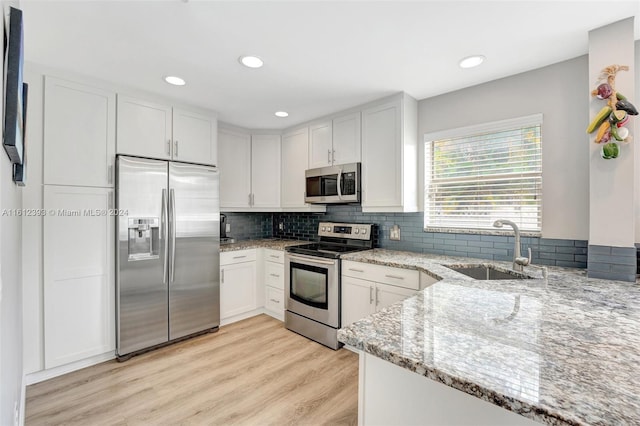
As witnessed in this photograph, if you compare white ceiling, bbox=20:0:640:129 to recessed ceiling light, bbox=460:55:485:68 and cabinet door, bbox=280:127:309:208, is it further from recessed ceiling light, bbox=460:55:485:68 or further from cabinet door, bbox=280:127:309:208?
cabinet door, bbox=280:127:309:208

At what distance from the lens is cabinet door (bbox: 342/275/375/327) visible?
262 cm

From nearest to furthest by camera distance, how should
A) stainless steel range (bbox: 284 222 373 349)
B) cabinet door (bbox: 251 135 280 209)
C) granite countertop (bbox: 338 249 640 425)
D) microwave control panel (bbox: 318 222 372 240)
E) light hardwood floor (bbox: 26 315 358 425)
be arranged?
1. granite countertop (bbox: 338 249 640 425)
2. light hardwood floor (bbox: 26 315 358 425)
3. stainless steel range (bbox: 284 222 373 349)
4. microwave control panel (bbox: 318 222 372 240)
5. cabinet door (bbox: 251 135 280 209)

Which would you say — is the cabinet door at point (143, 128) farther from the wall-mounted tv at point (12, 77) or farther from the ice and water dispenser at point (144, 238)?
the wall-mounted tv at point (12, 77)

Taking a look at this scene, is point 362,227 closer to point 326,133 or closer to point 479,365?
point 326,133

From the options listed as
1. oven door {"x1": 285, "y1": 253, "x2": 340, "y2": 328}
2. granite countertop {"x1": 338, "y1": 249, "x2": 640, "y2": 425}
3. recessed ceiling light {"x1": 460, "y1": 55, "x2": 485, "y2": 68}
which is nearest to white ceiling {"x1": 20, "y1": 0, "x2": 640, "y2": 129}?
recessed ceiling light {"x1": 460, "y1": 55, "x2": 485, "y2": 68}

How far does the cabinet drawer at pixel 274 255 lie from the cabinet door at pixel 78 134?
1.76 m

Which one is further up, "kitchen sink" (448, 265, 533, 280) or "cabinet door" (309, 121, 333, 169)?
"cabinet door" (309, 121, 333, 169)

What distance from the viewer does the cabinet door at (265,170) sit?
3904 mm

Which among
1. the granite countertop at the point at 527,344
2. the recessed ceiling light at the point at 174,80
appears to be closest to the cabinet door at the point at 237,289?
the recessed ceiling light at the point at 174,80

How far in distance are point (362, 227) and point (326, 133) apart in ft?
3.79

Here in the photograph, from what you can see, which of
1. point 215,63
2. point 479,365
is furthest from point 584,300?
point 215,63

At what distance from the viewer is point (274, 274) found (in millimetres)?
3547

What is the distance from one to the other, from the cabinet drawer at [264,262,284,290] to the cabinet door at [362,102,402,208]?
129 centimetres

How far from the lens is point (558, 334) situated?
990mm
